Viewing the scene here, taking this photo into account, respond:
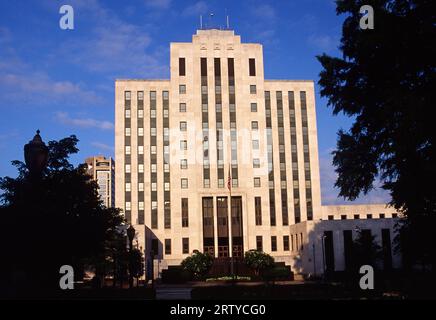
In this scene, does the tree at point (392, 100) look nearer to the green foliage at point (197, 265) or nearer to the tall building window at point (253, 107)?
the green foliage at point (197, 265)

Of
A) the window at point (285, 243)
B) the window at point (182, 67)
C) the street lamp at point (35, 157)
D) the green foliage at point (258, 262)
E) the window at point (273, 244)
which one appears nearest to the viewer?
the street lamp at point (35, 157)

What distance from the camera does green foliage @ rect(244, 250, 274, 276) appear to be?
64812 millimetres

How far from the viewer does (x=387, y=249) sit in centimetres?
6719

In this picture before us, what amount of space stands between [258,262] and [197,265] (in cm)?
829

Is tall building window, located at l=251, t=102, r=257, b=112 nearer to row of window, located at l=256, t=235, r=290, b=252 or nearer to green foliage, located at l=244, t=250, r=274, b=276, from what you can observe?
row of window, located at l=256, t=235, r=290, b=252

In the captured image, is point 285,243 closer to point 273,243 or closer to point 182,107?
point 273,243

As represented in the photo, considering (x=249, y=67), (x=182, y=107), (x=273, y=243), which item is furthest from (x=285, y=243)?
(x=249, y=67)

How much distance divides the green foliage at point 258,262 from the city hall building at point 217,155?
31.1 feet

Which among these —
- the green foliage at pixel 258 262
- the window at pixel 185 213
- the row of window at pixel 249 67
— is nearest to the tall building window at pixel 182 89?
the row of window at pixel 249 67

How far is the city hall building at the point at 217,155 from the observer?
77375 millimetres

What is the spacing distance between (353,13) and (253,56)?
5799 centimetres

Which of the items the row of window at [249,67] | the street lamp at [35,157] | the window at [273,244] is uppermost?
the row of window at [249,67]

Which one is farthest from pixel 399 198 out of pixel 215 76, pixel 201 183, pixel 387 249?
pixel 215 76

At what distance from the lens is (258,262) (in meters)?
64.9
